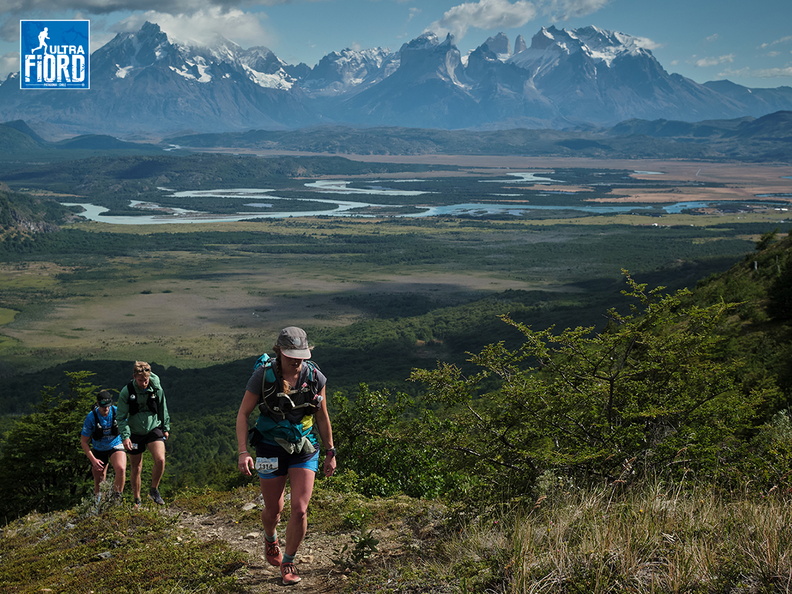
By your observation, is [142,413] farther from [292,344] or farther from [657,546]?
[657,546]

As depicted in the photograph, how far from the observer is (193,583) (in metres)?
7.75

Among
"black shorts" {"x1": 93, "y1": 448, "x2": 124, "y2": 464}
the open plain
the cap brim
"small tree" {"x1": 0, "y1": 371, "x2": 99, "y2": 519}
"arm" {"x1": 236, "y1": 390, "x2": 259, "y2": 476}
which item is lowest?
the open plain

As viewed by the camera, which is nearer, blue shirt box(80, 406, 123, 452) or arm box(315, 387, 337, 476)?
arm box(315, 387, 337, 476)

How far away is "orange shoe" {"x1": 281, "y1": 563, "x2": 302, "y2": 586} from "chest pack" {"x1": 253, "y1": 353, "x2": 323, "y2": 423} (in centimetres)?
152

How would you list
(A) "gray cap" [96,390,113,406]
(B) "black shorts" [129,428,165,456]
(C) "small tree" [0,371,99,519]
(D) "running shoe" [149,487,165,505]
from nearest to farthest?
(B) "black shorts" [129,428,165,456] < (A) "gray cap" [96,390,113,406] < (D) "running shoe" [149,487,165,505] < (C) "small tree" [0,371,99,519]

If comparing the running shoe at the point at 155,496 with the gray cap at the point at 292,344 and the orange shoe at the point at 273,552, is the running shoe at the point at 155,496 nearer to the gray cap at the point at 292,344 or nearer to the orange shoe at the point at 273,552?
the orange shoe at the point at 273,552

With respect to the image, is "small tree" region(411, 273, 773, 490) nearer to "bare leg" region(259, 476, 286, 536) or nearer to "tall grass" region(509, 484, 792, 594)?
"tall grass" region(509, 484, 792, 594)

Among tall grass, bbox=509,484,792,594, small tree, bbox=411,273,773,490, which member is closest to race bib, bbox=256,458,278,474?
tall grass, bbox=509,484,792,594

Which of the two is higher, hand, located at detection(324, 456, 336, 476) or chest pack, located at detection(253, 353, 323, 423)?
chest pack, located at detection(253, 353, 323, 423)

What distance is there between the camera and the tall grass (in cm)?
585

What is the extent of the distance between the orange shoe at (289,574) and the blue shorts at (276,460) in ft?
3.12

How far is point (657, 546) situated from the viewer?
6.33 metres

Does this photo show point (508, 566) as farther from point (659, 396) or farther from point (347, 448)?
point (347, 448)

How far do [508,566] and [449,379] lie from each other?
4.76 m
